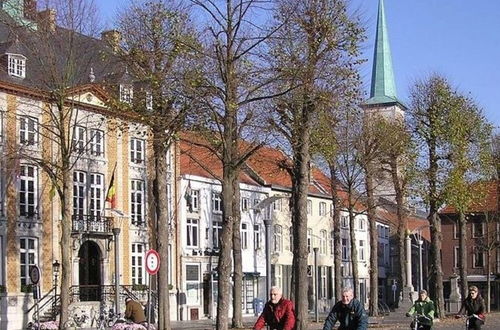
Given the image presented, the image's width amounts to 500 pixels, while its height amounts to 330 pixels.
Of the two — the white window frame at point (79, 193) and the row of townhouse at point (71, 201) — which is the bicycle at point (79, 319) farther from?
the white window frame at point (79, 193)

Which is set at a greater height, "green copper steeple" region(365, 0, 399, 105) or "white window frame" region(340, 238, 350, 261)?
"green copper steeple" region(365, 0, 399, 105)

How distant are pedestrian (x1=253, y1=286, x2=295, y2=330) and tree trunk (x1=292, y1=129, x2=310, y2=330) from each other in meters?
16.1

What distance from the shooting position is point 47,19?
35.6m

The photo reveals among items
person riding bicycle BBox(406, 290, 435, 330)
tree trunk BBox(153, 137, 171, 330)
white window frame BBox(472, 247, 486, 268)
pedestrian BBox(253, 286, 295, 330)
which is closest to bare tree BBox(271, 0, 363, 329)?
tree trunk BBox(153, 137, 171, 330)

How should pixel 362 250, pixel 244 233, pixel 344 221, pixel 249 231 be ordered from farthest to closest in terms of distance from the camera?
pixel 362 250 → pixel 344 221 → pixel 249 231 → pixel 244 233

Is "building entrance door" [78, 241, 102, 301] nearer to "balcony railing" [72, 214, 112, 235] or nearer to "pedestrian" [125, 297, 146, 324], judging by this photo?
"balcony railing" [72, 214, 112, 235]

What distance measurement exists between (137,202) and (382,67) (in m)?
67.3

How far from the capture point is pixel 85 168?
50844 mm

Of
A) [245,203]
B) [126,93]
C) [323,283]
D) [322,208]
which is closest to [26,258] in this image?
[126,93]

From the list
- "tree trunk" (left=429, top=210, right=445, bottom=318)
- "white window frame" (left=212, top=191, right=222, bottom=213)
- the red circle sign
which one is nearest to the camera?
the red circle sign

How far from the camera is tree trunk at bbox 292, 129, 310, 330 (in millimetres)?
31000

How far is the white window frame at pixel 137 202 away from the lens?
A: 2147 inches

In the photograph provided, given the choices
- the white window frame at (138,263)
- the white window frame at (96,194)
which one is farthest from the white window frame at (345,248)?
the white window frame at (96,194)

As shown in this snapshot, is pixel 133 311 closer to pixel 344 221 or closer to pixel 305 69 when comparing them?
pixel 305 69
